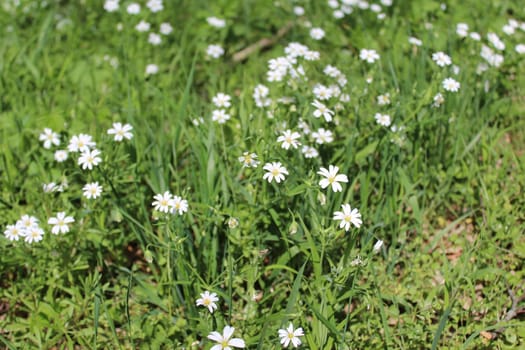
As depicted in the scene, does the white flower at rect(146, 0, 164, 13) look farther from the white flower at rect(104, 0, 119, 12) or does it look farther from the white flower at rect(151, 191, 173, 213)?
the white flower at rect(151, 191, 173, 213)

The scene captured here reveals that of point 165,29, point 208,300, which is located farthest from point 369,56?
point 208,300

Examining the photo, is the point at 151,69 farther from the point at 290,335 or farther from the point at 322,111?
the point at 290,335

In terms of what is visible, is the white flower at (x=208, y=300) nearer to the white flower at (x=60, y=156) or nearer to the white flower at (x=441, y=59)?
the white flower at (x=60, y=156)

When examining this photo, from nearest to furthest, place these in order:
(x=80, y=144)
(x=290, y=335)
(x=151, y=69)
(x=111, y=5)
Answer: (x=290, y=335), (x=80, y=144), (x=151, y=69), (x=111, y=5)

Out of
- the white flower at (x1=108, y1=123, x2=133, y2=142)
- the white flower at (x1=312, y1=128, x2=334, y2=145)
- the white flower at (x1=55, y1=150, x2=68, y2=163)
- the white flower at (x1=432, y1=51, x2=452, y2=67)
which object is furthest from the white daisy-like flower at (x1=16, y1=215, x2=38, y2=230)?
the white flower at (x1=432, y1=51, x2=452, y2=67)

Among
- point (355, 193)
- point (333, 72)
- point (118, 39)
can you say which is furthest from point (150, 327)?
point (118, 39)
